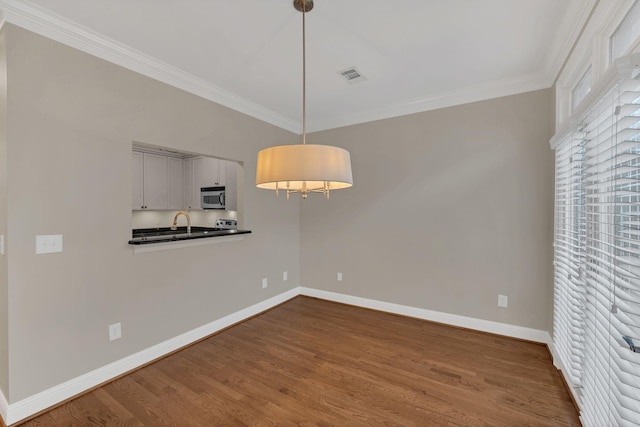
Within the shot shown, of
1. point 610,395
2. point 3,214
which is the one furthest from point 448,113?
point 3,214

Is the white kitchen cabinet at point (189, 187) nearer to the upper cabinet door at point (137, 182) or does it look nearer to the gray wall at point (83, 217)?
the upper cabinet door at point (137, 182)

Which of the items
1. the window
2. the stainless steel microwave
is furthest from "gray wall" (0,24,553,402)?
the stainless steel microwave

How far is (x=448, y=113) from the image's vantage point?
3271mm

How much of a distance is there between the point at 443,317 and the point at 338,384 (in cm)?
177

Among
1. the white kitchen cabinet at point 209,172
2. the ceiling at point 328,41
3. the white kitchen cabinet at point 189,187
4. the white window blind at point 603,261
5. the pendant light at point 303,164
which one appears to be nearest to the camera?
the white window blind at point 603,261

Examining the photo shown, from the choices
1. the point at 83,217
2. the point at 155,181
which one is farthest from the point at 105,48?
the point at 155,181

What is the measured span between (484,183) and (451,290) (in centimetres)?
129

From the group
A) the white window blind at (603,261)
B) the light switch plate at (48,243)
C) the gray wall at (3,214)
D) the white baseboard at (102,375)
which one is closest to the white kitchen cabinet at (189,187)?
the white baseboard at (102,375)

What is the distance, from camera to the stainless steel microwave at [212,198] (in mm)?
4934

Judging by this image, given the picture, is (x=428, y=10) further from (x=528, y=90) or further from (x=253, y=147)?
(x=253, y=147)

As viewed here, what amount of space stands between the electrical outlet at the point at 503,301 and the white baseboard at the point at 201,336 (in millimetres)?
212

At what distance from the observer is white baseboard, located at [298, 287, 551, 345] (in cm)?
287

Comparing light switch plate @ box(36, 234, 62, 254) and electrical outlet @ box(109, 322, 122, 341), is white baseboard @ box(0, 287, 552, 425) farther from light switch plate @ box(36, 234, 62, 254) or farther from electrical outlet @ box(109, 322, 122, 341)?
light switch plate @ box(36, 234, 62, 254)

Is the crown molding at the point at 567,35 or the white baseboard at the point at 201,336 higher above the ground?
the crown molding at the point at 567,35
